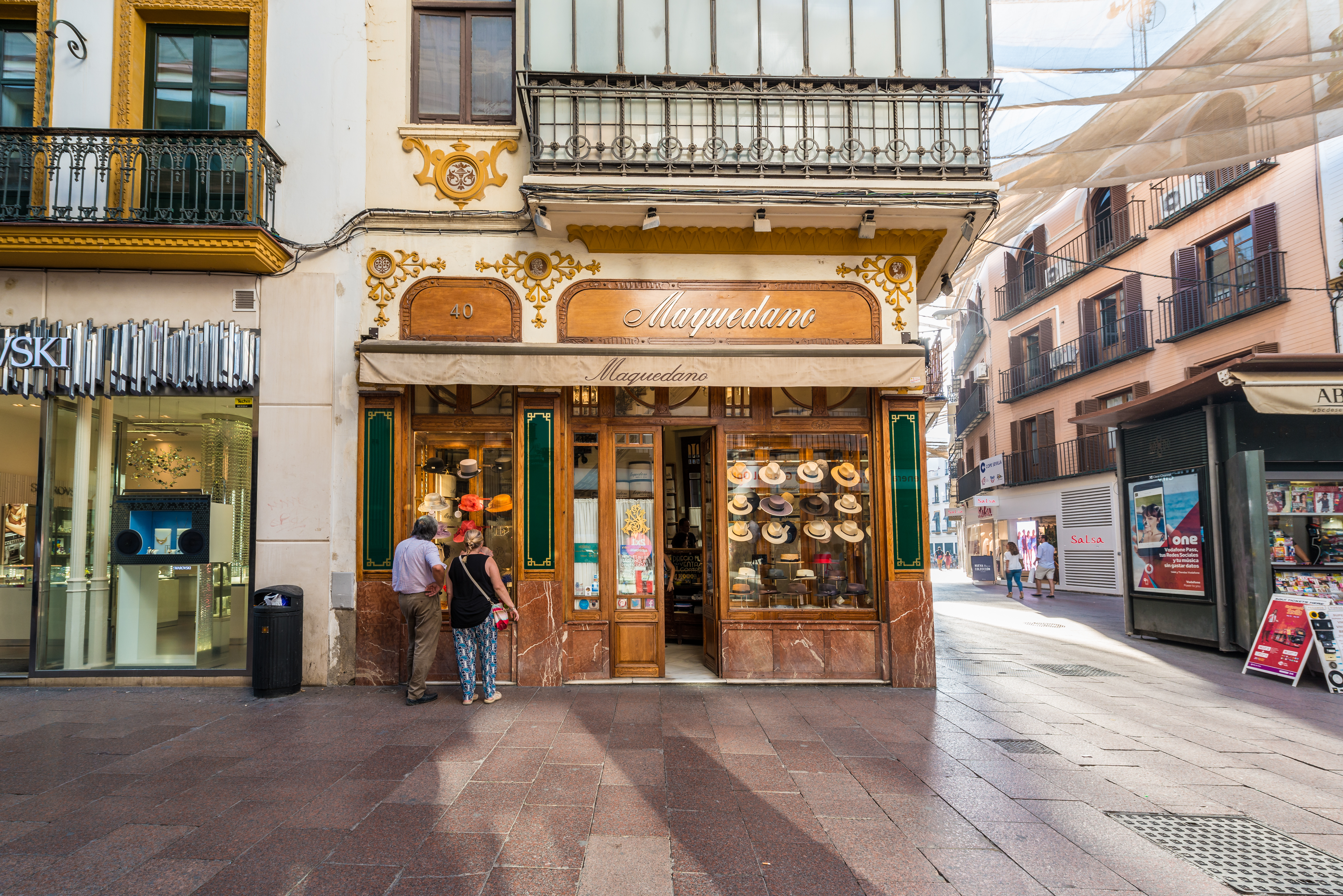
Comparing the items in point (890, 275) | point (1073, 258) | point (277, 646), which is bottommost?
point (277, 646)

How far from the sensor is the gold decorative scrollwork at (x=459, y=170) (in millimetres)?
8828

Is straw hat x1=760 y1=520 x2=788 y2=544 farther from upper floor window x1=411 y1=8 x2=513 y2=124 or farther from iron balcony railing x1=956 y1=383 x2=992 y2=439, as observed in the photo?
iron balcony railing x1=956 y1=383 x2=992 y2=439

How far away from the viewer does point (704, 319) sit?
8.75 m

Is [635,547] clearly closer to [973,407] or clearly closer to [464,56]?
[464,56]

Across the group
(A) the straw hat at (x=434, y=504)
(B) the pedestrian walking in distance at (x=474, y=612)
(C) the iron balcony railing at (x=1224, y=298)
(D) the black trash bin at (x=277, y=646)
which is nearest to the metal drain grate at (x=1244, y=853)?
(B) the pedestrian walking in distance at (x=474, y=612)

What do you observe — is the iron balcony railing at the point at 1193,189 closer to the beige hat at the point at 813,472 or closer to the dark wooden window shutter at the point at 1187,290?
the dark wooden window shutter at the point at 1187,290

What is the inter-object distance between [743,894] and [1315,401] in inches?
362

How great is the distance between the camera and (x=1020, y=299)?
98.3ft

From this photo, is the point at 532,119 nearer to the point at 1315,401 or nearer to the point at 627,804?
the point at 627,804

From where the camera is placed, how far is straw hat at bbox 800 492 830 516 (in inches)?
355

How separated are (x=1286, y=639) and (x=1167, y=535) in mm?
2714

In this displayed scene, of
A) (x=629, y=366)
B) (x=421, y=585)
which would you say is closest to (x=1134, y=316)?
(x=629, y=366)

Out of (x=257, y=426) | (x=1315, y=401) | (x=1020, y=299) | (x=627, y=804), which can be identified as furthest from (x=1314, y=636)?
(x=1020, y=299)

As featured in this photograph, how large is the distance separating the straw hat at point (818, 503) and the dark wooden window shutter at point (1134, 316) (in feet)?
59.9
